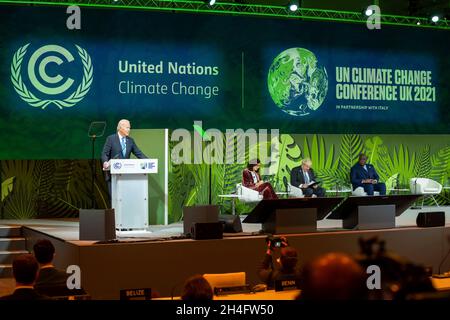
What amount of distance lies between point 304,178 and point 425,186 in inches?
106

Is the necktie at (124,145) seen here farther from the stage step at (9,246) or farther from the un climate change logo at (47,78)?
the un climate change logo at (47,78)

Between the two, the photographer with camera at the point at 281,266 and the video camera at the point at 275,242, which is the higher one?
the video camera at the point at 275,242

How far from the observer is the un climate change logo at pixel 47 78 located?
10500mm

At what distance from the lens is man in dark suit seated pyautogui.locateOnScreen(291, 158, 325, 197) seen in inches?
445

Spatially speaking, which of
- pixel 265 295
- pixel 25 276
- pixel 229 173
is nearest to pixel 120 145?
pixel 229 173

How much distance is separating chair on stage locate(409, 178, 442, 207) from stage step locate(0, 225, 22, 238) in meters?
6.92

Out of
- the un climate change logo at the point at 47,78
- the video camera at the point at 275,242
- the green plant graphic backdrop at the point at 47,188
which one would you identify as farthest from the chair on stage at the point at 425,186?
the video camera at the point at 275,242

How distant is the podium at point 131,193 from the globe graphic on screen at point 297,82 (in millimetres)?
4273

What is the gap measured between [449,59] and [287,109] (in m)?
3.51

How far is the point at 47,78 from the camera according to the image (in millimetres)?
10695

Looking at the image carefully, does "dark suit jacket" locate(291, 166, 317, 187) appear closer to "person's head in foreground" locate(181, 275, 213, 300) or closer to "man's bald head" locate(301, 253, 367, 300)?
"person's head in foreground" locate(181, 275, 213, 300)

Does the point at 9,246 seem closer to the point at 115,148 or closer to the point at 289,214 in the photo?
the point at 115,148

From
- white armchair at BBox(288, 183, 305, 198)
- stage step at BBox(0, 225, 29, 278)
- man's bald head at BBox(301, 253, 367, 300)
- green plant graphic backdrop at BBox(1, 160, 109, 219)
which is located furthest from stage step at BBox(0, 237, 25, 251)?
man's bald head at BBox(301, 253, 367, 300)
